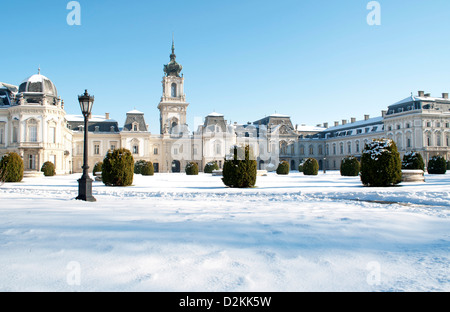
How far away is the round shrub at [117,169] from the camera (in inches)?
639

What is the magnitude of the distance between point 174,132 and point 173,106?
4.38 meters

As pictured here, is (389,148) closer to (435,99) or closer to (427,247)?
(427,247)

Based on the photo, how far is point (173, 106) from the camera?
174 ft

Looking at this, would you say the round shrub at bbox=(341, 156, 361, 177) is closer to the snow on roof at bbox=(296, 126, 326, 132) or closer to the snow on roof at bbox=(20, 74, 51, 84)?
the snow on roof at bbox=(20, 74, 51, 84)

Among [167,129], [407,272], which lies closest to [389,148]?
[407,272]

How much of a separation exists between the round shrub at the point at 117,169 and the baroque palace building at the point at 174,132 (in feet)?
76.1

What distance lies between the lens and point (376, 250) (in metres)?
3.54

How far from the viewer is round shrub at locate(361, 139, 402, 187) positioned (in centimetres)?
1485

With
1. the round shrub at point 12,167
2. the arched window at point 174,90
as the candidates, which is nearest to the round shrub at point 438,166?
the round shrub at point 12,167

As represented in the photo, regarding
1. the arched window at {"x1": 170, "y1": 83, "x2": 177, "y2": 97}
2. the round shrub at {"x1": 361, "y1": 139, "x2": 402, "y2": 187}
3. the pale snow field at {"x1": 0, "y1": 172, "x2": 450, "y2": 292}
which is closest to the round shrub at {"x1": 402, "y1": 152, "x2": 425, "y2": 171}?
the round shrub at {"x1": 361, "y1": 139, "x2": 402, "y2": 187}

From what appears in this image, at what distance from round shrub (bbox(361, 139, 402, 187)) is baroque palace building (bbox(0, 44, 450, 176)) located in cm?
3269

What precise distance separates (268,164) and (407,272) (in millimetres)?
55224

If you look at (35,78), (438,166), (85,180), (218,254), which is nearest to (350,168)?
(438,166)

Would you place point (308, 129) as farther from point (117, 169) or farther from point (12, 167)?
point (12, 167)
